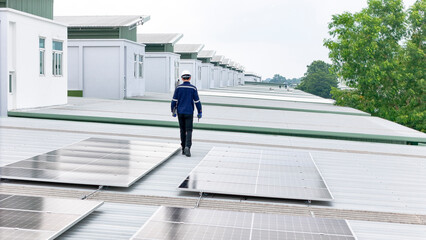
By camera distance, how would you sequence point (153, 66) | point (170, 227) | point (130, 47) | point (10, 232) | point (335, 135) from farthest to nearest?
point (153, 66) → point (130, 47) → point (335, 135) → point (170, 227) → point (10, 232)

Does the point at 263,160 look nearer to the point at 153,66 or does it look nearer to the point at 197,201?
the point at 197,201

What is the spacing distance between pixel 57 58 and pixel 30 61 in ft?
10.5

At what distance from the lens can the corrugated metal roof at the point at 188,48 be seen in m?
59.8

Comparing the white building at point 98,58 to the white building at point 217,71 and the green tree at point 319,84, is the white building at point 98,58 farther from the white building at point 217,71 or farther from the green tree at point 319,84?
the green tree at point 319,84

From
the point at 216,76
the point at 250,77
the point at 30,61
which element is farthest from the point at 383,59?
the point at 250,77

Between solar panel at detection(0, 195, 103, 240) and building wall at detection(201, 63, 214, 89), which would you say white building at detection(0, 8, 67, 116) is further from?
building wall at detection(201, 63, 214, 89)

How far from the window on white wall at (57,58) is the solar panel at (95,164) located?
14096 mm

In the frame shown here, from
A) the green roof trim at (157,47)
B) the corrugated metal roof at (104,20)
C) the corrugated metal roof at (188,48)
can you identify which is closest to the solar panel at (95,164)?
the corrugated metal roof at (104,20)

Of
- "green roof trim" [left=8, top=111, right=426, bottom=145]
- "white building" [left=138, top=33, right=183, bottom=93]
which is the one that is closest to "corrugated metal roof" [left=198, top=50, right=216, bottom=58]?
"white building" [left=138, top=33, right=183, bottom=93]

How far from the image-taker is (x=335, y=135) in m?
16.5

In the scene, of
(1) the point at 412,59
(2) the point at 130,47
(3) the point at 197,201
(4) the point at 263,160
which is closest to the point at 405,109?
(1) the point at 412,59

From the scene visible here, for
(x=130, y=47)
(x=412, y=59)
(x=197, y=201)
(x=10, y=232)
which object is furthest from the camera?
(x=412, y=59)

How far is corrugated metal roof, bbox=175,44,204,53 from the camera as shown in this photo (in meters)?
59.8

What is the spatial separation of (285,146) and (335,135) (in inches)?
137
